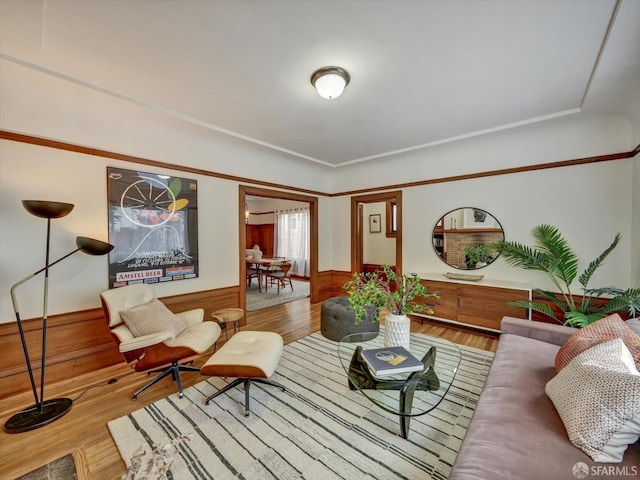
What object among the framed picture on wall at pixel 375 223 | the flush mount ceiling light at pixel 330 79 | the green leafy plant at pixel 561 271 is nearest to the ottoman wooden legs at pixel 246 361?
the flush mount ceiling light at pixel 330 79

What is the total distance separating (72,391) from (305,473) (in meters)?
2.27

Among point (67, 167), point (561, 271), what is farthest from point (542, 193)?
point (67, 167)

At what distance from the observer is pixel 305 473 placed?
1.44 m

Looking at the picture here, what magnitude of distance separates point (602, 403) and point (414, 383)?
2.88ft

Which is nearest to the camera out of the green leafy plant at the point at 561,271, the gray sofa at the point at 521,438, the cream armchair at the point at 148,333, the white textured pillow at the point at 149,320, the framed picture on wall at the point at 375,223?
the gray sofa at the point at 521,438

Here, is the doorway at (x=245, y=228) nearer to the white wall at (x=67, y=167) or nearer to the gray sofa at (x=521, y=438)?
the white wall at (x=67, y=167)

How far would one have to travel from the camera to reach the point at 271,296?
5.61 m

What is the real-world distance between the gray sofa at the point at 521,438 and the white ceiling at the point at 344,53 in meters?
2.02

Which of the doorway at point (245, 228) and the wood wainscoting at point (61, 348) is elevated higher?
the doorway at point (245, 228)

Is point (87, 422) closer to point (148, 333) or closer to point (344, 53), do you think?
point (148, 333)

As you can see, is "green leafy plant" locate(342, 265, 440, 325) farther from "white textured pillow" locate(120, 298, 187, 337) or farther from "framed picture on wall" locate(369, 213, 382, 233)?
"framed picture on wall" locate(369, 213, 382, 233)

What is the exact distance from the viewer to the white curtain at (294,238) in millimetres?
7590

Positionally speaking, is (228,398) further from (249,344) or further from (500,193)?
(500,193)

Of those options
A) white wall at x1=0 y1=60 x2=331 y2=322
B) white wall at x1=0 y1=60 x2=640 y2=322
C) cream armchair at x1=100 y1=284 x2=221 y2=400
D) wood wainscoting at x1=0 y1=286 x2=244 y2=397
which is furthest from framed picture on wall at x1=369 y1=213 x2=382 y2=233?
wood wainscoting at x1=0 y1=286 x2=244 y2=397
